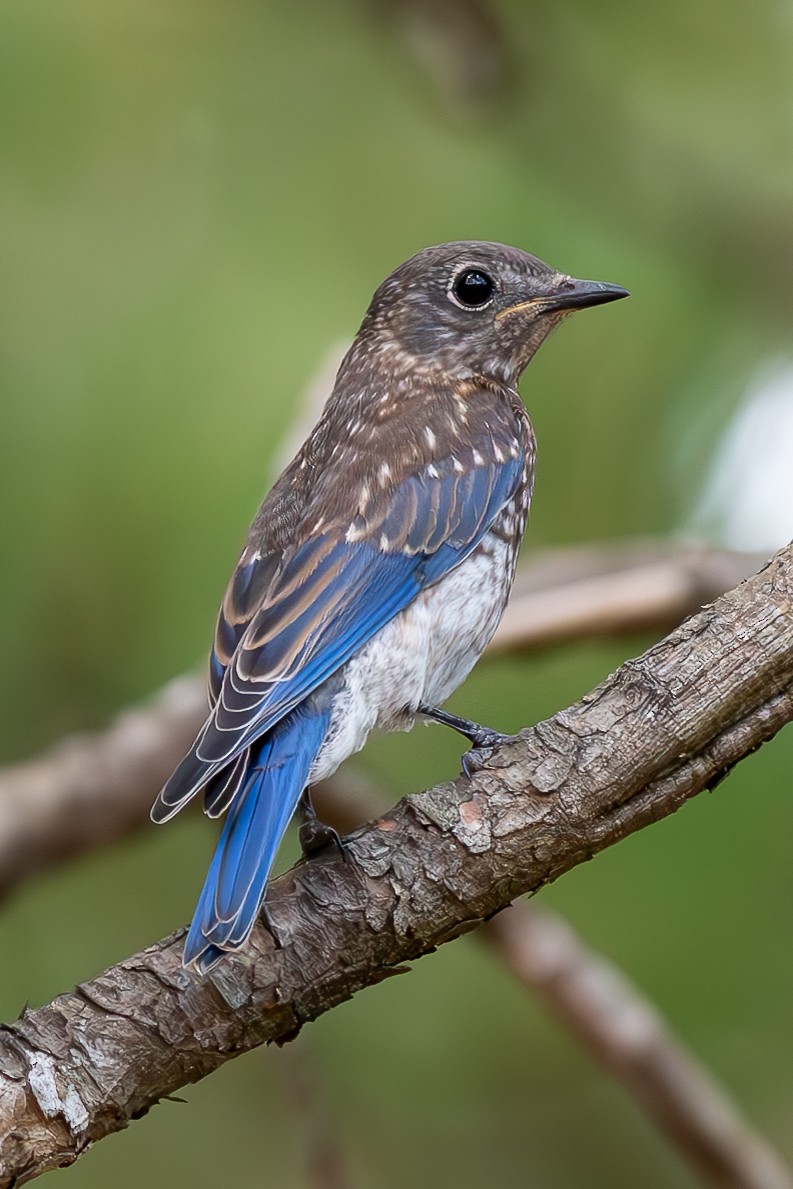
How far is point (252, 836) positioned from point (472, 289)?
149 centimetres

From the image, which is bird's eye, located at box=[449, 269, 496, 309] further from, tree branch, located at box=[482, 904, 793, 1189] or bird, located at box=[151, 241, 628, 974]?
tree branch, located at box=[482, 904, 793, 1189]

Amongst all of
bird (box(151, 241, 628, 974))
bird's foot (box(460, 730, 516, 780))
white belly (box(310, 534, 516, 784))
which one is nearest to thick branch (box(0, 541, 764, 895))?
bird (box(151, 241, 628, 974))

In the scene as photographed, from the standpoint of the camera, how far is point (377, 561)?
2842 mm

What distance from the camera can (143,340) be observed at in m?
3.92

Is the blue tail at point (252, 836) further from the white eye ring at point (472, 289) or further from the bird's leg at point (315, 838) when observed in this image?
the white eye ring at point (472, 289)

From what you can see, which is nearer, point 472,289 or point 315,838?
point 315,838

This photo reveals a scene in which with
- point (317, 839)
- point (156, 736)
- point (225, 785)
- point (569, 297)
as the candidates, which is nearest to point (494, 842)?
point (317, 839)

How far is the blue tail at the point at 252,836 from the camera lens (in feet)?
6.95

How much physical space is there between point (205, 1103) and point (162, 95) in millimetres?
2838

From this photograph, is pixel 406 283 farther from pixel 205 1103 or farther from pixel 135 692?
pixel 205 1103

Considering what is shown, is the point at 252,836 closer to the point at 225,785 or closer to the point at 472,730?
the point at 225,785

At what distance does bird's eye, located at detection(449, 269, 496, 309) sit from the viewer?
3352 mm

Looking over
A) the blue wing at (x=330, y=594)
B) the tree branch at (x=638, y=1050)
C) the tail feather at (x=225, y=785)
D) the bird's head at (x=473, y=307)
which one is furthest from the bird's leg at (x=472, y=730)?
the bird's head at (x=473, y=307)

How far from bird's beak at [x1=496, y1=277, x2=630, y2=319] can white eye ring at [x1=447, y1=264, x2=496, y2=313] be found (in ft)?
0.23
